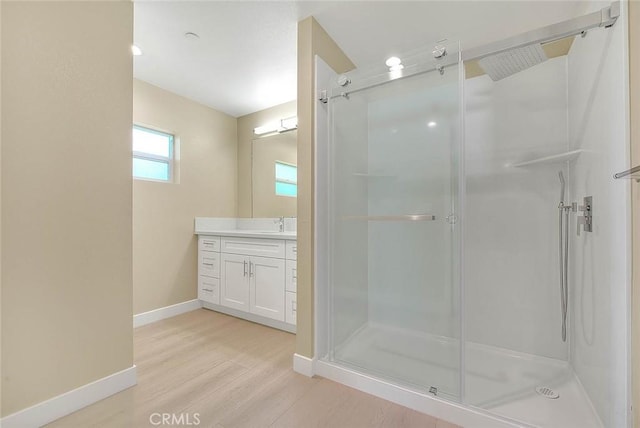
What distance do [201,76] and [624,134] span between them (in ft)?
9.91

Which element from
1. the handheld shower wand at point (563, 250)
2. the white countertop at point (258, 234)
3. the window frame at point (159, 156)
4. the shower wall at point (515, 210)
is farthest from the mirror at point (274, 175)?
the handheld shower wand at point (563, 250)

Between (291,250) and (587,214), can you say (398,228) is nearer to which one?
(291,250)

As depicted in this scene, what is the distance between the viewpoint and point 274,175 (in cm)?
332

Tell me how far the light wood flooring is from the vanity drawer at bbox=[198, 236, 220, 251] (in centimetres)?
101

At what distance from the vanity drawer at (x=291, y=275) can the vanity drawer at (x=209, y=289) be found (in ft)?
3.25

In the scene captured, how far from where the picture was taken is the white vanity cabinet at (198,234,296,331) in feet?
8.01

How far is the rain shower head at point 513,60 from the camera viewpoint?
143 cm

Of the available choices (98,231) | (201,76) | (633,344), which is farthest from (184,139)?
(633,344)

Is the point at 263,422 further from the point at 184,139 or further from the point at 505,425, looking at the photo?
the point at 184,139

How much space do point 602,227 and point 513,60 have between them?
1.00 metres

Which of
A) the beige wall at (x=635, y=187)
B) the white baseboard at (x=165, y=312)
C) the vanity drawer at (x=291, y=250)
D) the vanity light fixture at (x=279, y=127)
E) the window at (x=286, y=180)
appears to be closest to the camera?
the beige wall at (x=635, y=187)

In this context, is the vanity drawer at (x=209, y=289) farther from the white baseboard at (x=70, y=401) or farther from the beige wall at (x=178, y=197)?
the white baseboard at (x=70, y=401)

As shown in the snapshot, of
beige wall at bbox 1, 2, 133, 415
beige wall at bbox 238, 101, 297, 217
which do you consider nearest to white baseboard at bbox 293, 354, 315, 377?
beige wall at bbox 1, 2, 133, 415

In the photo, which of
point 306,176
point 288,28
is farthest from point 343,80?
point 306,176
